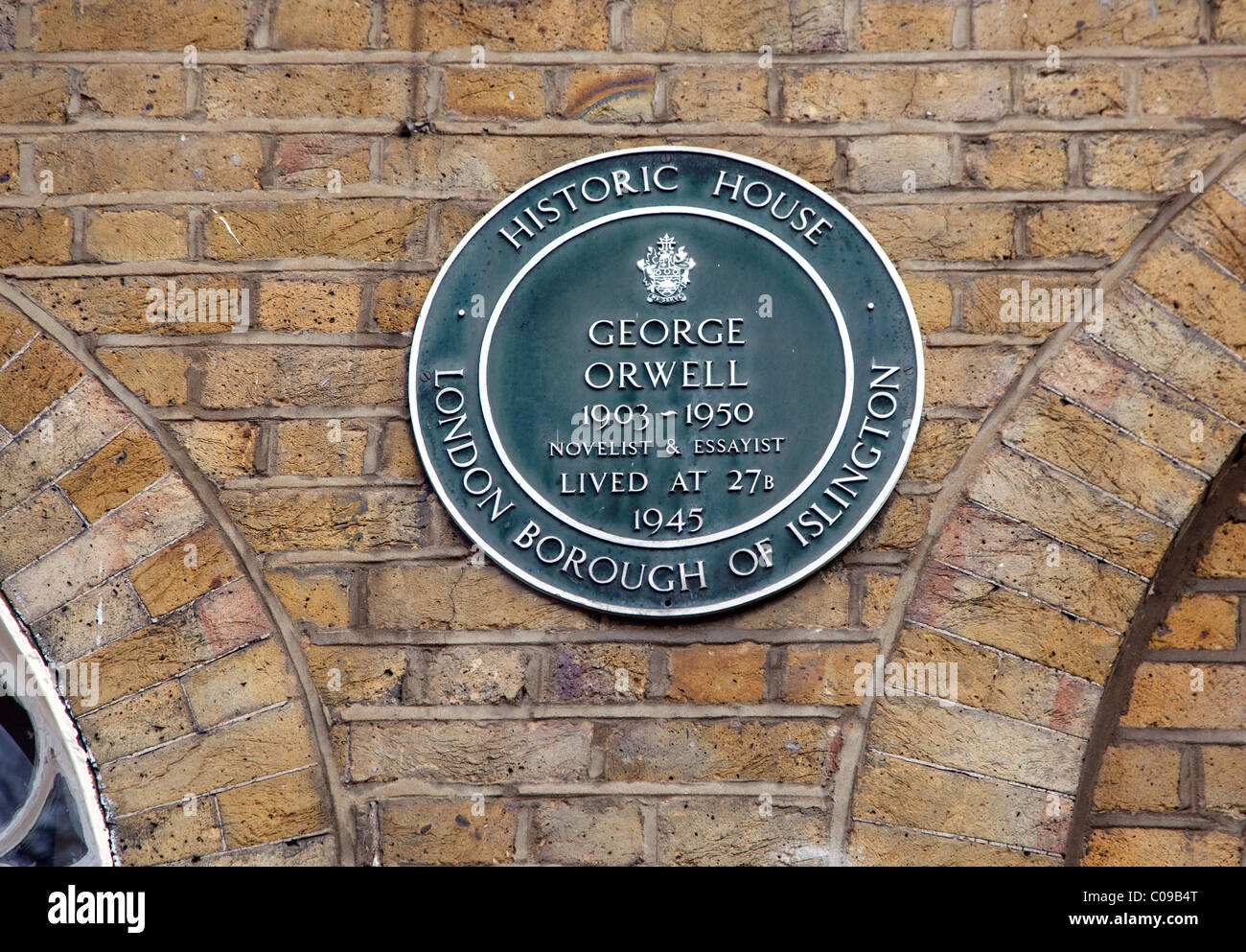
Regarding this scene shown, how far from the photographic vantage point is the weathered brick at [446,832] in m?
2.98

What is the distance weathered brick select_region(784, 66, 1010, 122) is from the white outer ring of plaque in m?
0.35

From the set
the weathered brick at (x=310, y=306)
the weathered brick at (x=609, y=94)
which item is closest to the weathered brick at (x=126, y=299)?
the weathered brick at (x=310, y=306)

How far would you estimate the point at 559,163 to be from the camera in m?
3.21

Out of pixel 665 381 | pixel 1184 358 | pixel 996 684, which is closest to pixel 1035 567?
pixel 996 684

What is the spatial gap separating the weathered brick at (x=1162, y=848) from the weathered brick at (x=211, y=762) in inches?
72.9

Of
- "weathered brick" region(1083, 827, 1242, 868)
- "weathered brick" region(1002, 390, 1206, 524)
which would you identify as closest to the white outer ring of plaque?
"weathered brick" region(1002, 390, 1206, 524)

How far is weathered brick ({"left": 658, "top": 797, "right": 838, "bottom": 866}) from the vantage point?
2936mm

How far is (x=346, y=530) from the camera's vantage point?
3.12 metres

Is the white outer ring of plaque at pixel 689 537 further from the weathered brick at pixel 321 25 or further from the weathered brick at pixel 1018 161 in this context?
the weathered brick at pixel 321 25

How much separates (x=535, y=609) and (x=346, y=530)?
50 centimetres

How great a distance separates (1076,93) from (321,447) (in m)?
2.04
